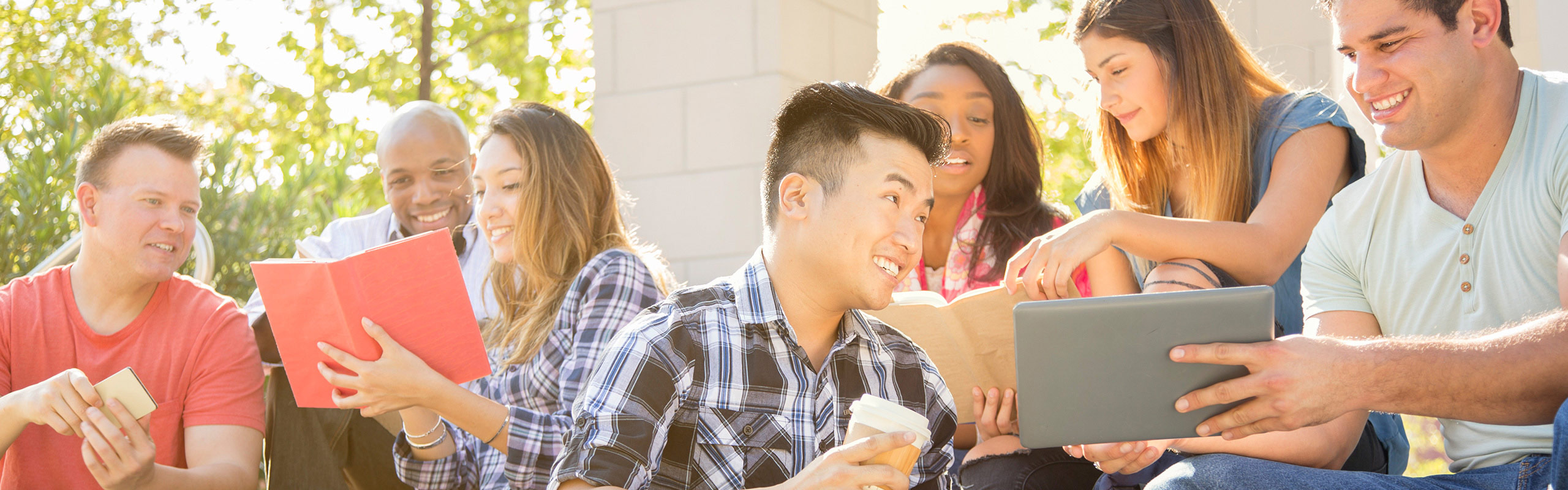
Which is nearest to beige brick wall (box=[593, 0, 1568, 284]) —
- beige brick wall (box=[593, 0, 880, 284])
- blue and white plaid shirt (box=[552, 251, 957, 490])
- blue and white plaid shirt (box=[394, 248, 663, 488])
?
beige brick wall (box=[593, 0, 880, 284])

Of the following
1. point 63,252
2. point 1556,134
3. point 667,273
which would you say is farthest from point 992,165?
point 63,252

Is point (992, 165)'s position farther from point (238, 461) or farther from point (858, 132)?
point (238, 461)

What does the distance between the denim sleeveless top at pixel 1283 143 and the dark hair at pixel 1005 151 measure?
86 cm

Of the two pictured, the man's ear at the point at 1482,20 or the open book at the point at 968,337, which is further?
the open book at the point at 968,337

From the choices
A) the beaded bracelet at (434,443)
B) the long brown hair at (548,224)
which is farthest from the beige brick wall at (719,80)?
the beaded bracelet at (434,443)

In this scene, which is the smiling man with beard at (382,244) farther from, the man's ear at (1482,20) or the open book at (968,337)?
the man's ear at (1482,20)

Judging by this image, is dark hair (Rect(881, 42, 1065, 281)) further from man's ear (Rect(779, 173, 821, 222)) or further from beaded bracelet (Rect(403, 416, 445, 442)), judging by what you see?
beaded bracelet (Rect(403, 416, 445, 442))

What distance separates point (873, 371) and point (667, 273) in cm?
138

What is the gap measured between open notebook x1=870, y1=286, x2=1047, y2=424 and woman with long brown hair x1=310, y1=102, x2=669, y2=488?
0.81m

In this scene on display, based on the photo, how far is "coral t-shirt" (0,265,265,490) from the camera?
3.11 meters

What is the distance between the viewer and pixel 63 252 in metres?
3.98

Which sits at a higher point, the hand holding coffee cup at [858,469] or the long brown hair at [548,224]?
the long brown hair at [548,224]

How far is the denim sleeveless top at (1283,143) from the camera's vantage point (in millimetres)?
2943

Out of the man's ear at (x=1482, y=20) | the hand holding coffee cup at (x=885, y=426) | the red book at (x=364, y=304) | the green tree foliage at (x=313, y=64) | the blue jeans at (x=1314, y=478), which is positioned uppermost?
the green tree foliage at (x=313, y=64)
